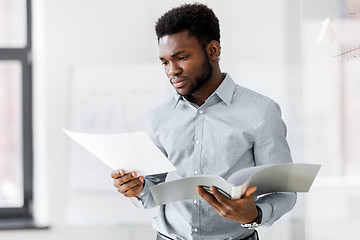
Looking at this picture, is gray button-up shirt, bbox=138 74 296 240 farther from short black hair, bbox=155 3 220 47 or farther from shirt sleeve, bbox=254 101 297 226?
short black hair, bbox=155 3 220 47

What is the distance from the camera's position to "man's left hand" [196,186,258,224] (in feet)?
3.47

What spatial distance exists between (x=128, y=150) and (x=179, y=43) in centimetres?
31

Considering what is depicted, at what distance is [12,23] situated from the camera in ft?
9.22

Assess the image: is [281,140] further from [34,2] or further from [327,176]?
[34,2]

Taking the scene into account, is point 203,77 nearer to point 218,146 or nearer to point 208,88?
point 208,88

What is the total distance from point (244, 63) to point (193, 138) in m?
1.16

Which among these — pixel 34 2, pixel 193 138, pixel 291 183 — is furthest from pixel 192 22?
pixel 34 2

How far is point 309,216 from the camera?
6.38 feet

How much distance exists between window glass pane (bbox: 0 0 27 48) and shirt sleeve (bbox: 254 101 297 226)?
1.99 meters

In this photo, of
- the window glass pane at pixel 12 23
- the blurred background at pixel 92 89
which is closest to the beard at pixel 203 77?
the blurred background at pixel 92 89

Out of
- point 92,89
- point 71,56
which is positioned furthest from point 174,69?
point 71,56

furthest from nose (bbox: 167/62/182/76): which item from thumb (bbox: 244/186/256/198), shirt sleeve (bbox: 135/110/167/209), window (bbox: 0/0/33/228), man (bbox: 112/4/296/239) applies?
window (bbox: 0/0/33/228)

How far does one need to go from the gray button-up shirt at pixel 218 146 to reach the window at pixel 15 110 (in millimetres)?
1609

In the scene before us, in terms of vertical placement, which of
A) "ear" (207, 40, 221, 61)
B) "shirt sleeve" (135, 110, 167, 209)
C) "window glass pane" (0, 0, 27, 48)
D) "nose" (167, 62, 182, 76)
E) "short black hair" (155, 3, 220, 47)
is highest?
"window glass pane" (0, 0, 27, 48)
